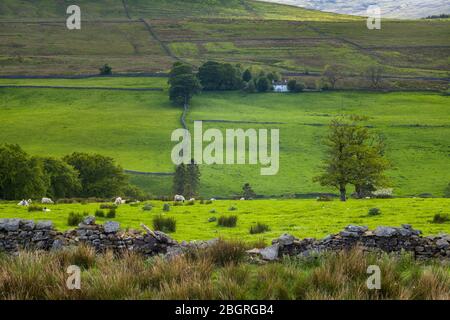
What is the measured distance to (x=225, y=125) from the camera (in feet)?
284

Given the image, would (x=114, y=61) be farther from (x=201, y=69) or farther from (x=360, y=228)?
(x=360, y=228)

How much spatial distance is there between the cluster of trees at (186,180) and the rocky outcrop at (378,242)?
40.4m

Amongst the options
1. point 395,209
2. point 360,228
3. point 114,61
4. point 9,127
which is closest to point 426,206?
point 395,209

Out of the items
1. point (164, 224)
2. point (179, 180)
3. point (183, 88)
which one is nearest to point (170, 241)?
point (164, 224)

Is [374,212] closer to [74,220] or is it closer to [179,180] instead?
[74,220]

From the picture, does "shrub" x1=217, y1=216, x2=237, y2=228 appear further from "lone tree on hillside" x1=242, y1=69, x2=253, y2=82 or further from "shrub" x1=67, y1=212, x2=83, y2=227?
"lone tree on hillside" x1=242, y1=69, x2=253, y2=82

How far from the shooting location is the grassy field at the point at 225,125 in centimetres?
6638

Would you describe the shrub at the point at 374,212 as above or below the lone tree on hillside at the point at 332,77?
below

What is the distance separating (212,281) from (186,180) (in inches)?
1855

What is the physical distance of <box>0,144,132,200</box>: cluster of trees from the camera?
1657 inches

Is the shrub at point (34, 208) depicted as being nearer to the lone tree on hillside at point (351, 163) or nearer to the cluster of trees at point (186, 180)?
the lone tree on hillside at point (351, 163)

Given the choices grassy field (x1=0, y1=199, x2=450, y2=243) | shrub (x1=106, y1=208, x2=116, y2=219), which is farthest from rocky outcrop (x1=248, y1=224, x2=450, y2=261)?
shrub (x1=106, y1=208, x2=116, y2=219)

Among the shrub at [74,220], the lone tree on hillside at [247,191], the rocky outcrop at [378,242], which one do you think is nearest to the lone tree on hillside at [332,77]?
the lone tree on hillside at [247,191]
